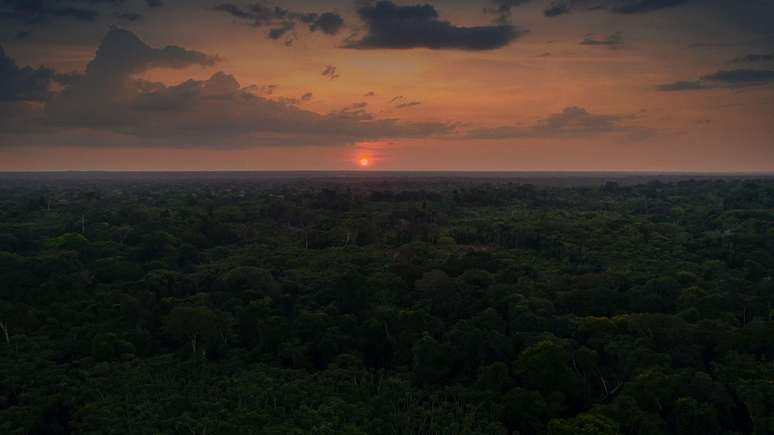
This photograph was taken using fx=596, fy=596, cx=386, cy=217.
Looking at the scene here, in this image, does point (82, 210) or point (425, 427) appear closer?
point (425, 427)

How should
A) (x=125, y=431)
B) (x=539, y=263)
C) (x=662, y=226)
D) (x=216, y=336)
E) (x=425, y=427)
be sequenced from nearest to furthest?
(x=125, y=431) < (x=425, y=427) < (x=216, y=336) < (x=539, y=263) < (x=662, y=226)

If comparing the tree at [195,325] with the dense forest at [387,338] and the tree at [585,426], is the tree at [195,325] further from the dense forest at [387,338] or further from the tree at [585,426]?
the tree at [585,426]

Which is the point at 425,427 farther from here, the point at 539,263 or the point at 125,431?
the point at 539,263

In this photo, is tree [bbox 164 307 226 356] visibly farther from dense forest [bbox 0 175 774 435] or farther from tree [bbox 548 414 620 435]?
tree [bbox 548 414 620 435]

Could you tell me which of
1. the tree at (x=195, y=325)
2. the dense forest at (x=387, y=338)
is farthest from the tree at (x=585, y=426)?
the tree at (x=195, y=325)

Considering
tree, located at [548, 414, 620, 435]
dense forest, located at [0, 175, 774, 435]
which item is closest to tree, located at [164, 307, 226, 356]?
dense forest, located at [0, 175, 774, 435]

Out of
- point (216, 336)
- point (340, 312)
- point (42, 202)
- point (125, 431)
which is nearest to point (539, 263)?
point (340, 312)

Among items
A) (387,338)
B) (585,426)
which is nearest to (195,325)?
(387,338)

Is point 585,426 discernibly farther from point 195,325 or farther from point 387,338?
point 195,325
